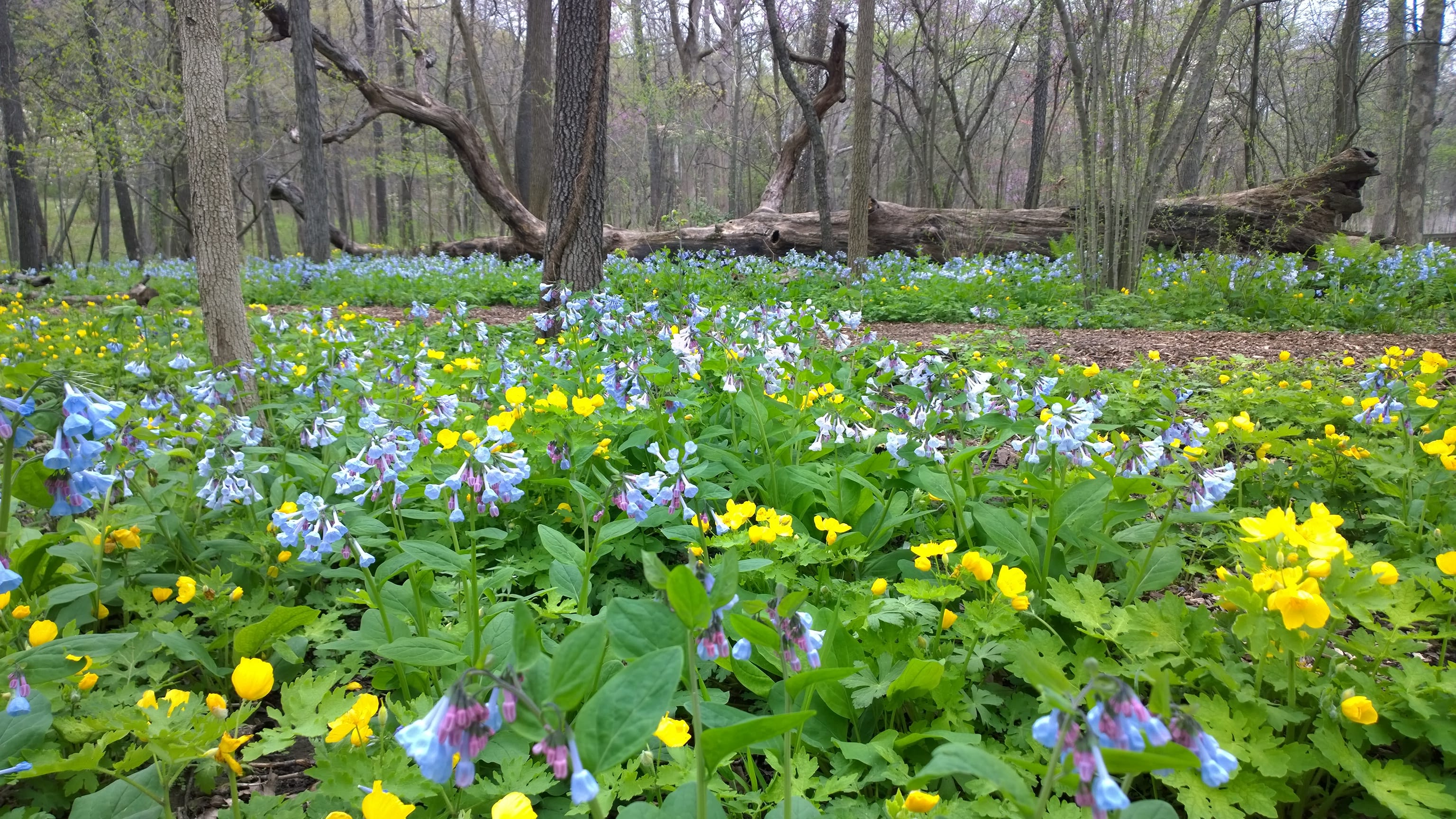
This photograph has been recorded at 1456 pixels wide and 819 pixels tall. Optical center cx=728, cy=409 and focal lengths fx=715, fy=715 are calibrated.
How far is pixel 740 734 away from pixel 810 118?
9651 millimetres

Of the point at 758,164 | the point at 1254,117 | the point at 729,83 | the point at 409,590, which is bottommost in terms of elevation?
the point at 409,590

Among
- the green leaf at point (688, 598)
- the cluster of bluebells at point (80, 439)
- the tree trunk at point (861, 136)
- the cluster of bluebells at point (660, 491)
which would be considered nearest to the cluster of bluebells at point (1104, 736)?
the green leaf at point (688, 598)

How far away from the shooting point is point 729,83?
23359mm

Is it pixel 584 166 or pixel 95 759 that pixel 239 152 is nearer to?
pixel 584 166

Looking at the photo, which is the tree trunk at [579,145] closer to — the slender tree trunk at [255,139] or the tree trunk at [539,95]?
the slender tree trunk at [255,139]

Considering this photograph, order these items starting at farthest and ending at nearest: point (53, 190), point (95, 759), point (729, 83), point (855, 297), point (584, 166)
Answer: point (53, 190), point (729, 83), point (855, 297), point (584, 166), point (95, 759)

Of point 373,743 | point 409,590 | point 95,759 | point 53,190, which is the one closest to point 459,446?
point 409,590

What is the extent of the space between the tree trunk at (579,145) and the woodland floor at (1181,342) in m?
1.48

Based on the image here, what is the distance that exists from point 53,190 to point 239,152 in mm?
12398

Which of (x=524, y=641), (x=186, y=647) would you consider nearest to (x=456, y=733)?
(x=524, y=641)

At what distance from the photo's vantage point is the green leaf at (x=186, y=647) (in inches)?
58.9

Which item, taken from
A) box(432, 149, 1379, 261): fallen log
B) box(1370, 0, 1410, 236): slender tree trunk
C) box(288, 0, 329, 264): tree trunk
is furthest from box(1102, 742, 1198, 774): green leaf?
box(1370, 0, 1410, 236): slender tree trunk

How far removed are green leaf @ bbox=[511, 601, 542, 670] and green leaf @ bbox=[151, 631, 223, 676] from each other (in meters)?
1.18

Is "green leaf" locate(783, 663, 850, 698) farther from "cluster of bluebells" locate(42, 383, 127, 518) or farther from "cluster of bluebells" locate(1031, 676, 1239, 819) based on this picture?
"cluster of bluebells" locate(42, 383, 127, 518)
